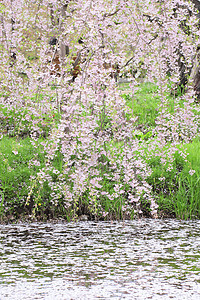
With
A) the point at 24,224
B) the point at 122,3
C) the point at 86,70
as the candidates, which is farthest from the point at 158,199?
the point at 122,3

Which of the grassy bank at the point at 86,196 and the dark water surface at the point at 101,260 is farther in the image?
the grassy bank at the point at 86,196

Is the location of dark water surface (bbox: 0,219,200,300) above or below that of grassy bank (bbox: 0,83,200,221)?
below

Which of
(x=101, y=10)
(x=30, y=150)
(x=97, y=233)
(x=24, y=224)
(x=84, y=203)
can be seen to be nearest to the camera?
(x=101, y=10)

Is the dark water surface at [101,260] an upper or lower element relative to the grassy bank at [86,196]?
lower

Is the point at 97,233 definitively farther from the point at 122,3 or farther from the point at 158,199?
the point at 122,3

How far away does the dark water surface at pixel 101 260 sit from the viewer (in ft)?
12.0

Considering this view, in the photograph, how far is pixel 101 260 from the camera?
454cm

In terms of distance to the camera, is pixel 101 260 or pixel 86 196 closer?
pixel 101 260

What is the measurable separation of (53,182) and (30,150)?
1289 millimetres

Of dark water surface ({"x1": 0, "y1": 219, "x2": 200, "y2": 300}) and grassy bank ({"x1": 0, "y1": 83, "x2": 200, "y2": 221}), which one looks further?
grassy bank ({"x1": 0, "y1": 83, "x2": 200, "y2": 221})

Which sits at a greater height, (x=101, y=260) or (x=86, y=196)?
(x=86, y=196)

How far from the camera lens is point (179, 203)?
6680mm

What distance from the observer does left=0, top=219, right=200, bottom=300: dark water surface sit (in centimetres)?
366

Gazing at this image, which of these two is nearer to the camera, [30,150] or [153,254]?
[153,254]
